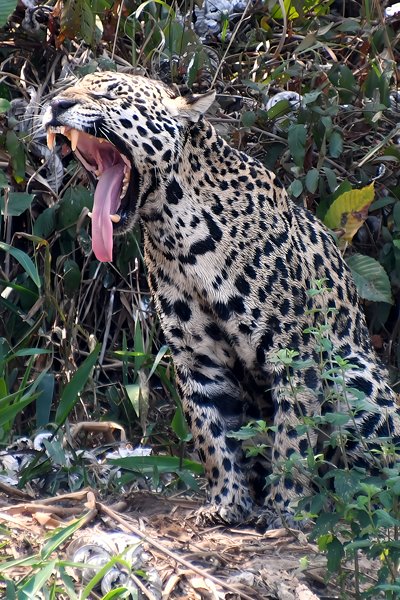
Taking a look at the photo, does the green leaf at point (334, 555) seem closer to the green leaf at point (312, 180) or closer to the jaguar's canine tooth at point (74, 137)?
the jaguar's canine tooth at point (74, 137)

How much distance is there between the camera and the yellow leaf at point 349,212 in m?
6.43

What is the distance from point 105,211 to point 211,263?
0.46m

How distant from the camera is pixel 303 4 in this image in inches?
283

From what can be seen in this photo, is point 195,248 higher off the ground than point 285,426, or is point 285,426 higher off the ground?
point 195,248

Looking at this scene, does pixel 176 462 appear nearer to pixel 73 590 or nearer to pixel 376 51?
pixel 73 590

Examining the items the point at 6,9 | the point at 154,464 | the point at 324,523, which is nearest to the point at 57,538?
the point at 324,523

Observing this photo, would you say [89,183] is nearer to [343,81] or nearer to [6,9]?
[6,9]

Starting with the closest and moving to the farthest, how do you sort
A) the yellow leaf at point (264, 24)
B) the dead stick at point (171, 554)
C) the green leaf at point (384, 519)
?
the green leaf at point (384, 519), the dead stick at point (171, 554), the yellow leaf at point (264, 24)

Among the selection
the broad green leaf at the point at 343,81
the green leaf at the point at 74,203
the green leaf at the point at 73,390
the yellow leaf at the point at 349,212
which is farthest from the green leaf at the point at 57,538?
the broad green leaf at the point at 343,81

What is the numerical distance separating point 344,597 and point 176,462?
5.32 ft

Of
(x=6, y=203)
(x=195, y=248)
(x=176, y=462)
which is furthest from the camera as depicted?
(x=6, y=203)

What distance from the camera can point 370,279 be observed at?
6.54 meters

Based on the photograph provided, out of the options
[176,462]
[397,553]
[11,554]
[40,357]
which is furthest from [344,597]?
[40,357]

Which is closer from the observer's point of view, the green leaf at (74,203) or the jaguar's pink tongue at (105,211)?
the jaguar's pink tongue at (105,211)
